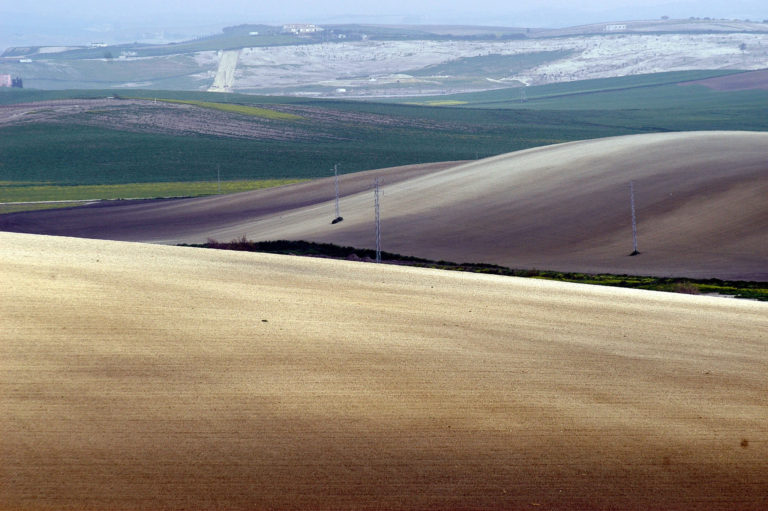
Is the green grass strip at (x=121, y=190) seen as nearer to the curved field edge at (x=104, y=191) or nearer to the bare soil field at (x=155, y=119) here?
the curved field edge at (x=104, y=191)

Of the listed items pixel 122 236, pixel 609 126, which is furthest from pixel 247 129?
→ pixel 122 236

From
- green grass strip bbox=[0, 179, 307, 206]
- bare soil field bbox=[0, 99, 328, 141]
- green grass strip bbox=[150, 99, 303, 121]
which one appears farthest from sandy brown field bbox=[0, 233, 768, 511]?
green grass strip bbox=[150, 99, 303, 121]

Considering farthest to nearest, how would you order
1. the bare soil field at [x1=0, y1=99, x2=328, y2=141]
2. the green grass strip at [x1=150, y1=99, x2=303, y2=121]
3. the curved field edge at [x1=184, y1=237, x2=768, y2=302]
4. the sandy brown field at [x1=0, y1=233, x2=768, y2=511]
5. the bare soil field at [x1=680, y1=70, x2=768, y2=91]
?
the bare soil field at [x1=680, y1=70, x2=768, y2=91]
the green grass strip at [x1=150, y1=99, x2=303, y2=121]
the bare soil field at [x1=0, y1=99, x2=328, y2=141]
the curved field edge at [x1=184, y1=237, x2=768, y2=302]
the sandy brown field at [x1=0, y1=233, x2=768, y2=511]

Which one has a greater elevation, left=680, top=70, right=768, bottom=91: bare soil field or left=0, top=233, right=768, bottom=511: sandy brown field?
left=680, top=70, right=768, bottom=91: bare soil field

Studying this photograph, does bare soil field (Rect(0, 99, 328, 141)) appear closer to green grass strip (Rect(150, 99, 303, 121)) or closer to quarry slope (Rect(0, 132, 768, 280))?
green grass strip (Rect(150, 99, 303, 121))

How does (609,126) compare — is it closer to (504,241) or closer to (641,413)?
(504,241)
